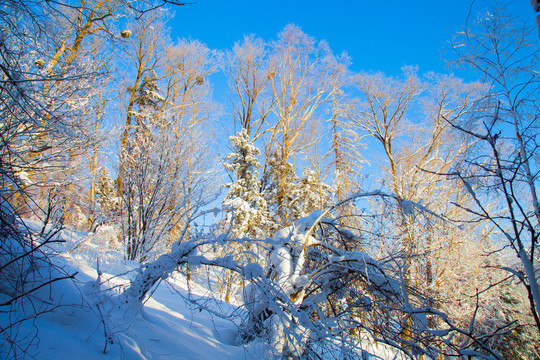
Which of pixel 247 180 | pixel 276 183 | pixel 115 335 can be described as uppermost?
pixel 276 183

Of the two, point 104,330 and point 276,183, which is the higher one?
point 276,183

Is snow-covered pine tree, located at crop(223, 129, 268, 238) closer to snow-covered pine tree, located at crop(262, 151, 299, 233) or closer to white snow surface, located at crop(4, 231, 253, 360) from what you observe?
snow-covered pine tree, located at crop(262, 151, 299, 233)

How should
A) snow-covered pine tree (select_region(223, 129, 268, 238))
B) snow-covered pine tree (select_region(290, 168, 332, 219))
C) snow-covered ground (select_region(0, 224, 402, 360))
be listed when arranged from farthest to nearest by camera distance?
snow-covered pine tree (select_region(290, 168, 332, 219)) → snow-covered pine tree (select_region(223, 129, 268, 238)) → snow-covered ground (select_region(0, 224, 402, 360))

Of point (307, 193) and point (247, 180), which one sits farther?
point (307, 193)

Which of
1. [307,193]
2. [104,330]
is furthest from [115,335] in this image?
[307,193]

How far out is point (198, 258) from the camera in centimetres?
266

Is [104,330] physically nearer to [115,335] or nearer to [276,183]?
[115,335]

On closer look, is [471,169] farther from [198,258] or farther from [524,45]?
[198,258]

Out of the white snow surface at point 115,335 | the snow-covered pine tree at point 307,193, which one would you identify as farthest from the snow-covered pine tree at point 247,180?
the white snow surface at point 115,335

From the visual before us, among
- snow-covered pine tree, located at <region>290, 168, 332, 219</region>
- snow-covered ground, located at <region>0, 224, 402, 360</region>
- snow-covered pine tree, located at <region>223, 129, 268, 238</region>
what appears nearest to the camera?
snow-covered ground, located at <region>0, 224, 402, 360</region>

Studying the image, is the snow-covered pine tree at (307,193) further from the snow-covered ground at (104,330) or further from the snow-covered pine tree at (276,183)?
the snow-covered ground at (104,330)

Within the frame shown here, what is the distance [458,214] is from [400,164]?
8.18 ft

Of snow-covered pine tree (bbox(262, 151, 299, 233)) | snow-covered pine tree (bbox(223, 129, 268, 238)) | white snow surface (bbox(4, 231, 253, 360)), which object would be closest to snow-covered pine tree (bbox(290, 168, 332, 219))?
snow-covered pine tree (bbox(262, 151, 299, 233))

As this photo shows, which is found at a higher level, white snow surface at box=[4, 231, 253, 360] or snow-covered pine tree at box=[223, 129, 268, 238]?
snow-covered pine tree at box=[223, 129, 268, 238]
